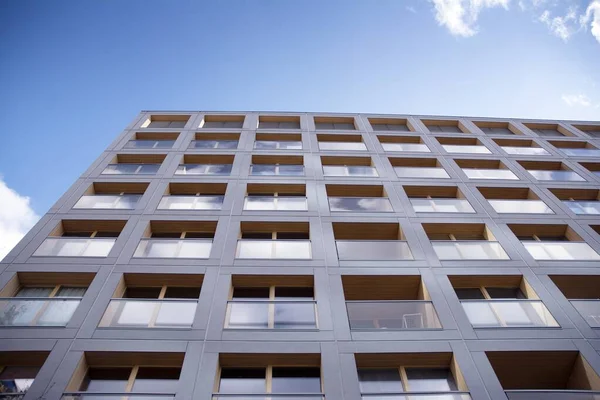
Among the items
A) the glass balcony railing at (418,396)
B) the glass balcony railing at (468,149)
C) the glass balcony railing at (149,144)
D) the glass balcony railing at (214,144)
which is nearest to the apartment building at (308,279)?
the glass balcony railing at (418,396)

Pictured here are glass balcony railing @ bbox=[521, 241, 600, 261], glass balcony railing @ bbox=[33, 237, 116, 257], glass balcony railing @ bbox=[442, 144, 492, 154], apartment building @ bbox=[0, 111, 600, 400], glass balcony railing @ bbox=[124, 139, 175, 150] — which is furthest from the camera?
glass balcony railing @ bbox=[442, 144, 492, 154]

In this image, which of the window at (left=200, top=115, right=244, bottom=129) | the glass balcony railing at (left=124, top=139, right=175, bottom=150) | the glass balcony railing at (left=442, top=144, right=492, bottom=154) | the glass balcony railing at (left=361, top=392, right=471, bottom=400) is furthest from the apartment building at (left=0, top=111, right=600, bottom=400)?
the window at (left=200, top=115, right=244, bottom=129)

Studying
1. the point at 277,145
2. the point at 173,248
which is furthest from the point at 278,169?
the point at 173,248

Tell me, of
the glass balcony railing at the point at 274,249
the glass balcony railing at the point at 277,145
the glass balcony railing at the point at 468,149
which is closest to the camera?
the glass balcony railing at the point at 274,249

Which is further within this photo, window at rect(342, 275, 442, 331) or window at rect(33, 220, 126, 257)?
window at rect(33, 220, 126, 257)

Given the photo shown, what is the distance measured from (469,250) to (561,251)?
2662 mm

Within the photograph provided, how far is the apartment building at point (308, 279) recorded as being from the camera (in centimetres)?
829

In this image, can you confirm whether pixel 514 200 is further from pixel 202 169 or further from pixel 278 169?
pixel 202 169

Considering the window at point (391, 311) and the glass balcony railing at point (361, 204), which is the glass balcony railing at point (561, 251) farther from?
the glass balcony railing at point (361, 204)

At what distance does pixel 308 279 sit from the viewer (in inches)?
414

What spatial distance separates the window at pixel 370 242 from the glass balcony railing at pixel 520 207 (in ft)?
12.7

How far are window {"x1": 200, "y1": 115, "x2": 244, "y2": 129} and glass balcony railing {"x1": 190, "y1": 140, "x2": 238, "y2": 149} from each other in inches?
110

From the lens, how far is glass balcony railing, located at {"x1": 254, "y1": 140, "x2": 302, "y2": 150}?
17.5 meters

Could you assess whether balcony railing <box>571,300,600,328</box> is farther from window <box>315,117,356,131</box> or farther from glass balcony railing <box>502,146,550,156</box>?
window <box>315,117,356,131</box>
